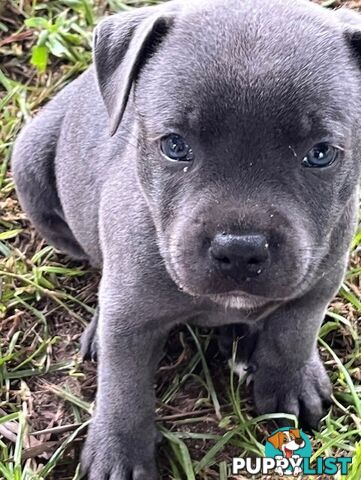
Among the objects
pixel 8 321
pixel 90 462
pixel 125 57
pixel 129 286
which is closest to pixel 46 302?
pixel 8 321

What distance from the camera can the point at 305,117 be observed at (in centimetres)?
327

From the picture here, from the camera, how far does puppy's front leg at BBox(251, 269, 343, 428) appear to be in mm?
4336

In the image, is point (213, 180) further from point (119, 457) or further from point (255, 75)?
point (119, 457)

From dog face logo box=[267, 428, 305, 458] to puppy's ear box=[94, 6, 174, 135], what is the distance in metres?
1.70

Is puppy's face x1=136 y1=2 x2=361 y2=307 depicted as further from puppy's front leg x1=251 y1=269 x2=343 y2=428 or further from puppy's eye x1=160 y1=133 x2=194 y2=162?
puppy's front leg x1=251 y1=269 x2=343 y2=428

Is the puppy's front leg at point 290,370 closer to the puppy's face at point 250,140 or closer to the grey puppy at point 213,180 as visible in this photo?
the grey puppy at point 213,180

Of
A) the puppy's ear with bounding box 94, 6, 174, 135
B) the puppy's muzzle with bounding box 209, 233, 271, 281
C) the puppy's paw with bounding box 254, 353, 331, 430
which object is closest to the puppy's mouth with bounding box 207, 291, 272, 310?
the puppy's muzzle with bounding box 209, 233, 271, 281

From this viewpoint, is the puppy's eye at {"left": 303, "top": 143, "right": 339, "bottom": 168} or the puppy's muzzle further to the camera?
the puppy's eye at {"left": 303, "top": 143, "right": 339, "bottom": 168}

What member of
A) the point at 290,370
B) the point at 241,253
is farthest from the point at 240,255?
the point at 290,370

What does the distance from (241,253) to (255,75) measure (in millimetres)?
597

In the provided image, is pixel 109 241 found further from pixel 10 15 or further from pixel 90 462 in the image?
pixel 10 15

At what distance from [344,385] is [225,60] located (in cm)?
205

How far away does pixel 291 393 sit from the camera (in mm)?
4582

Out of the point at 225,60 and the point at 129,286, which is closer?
the point at 225,60
